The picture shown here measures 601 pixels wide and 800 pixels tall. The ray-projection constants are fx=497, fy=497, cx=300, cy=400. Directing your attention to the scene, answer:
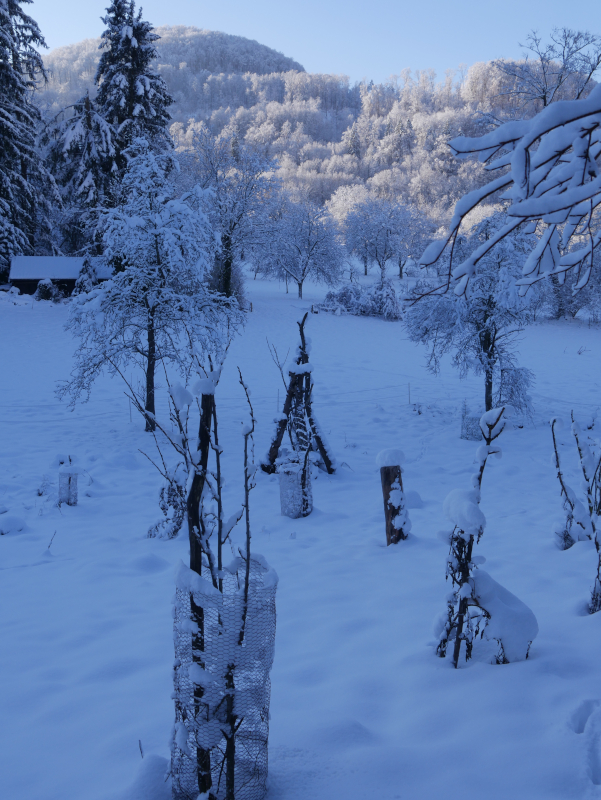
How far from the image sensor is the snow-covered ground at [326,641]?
177 cm

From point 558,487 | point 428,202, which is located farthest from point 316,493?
point 428,202

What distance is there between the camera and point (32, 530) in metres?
5.24

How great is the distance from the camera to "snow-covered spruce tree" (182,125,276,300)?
82.3ft

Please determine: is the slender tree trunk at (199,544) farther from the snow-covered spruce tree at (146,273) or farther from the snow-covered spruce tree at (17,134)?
the snow-covered spruce tree at (17,134)

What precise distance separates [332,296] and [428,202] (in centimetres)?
4774

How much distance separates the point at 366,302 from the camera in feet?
94.7

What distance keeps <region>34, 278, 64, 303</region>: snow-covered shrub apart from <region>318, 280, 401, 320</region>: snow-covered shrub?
13943 mm

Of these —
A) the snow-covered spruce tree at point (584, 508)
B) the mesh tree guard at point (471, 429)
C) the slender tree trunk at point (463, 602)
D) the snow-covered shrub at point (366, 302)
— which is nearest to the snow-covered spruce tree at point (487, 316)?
the mesh tree guard at point (471, 429)

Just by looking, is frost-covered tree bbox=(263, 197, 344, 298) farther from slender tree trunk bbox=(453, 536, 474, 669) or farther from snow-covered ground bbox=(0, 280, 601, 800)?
slender tree trunk bbox=(453, 536, 474, 669)

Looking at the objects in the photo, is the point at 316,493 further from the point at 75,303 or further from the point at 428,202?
the point at 428,202

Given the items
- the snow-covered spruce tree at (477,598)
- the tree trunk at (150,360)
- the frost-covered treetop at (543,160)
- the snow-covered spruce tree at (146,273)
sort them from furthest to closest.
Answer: the tree trunk at (150,360) → the snow-covered spruce tree at (146,273) → the snow-covered spruce tree at (477,598) → the frost-covered treetop at (543,160)

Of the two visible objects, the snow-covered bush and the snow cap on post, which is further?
the snow-covered bush

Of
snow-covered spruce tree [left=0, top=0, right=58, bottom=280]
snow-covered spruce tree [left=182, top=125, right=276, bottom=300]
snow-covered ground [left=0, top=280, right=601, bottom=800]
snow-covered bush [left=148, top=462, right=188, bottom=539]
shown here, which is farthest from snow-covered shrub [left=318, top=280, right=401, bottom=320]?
snow-covered bush [left=148, top=462, right=188, bottom=539]

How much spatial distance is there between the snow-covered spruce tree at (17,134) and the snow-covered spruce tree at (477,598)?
23552mm
